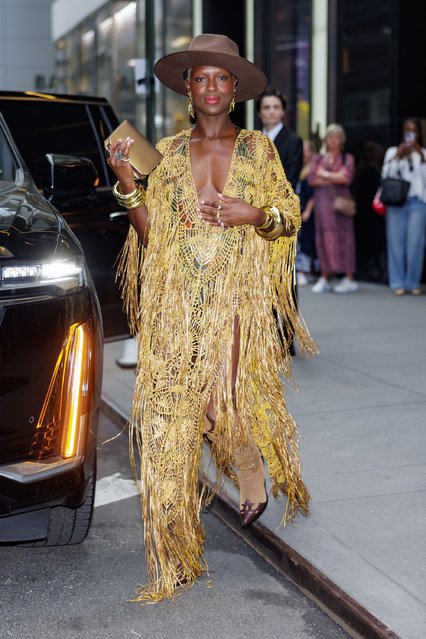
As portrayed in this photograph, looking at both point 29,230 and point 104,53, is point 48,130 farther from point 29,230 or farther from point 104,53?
point 104,53

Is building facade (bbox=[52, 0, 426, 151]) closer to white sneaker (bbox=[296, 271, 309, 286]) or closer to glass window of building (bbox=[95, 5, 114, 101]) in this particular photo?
white sneaker (bbox=[296, 271, 309, 286])

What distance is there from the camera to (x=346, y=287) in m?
12.6

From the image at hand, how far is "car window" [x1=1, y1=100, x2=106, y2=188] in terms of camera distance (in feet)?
21.0

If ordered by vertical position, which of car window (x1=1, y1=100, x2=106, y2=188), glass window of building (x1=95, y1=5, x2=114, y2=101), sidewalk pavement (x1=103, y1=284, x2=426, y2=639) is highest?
glass window of building (x1=95, y1=5, x2=114, y2=101)

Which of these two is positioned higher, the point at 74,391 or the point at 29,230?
the point at 29,230

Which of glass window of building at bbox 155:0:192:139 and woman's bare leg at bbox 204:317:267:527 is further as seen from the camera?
glass window of building at bbox 155:0:192:139

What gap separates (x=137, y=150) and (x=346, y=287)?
29.6ft

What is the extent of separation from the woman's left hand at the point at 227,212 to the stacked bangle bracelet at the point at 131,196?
28 centimetres

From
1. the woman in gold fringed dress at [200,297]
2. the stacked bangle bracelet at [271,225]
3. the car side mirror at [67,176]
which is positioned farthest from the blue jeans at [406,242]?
the stacked bangle bracelet at [271,225]

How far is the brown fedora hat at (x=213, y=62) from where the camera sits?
395 cm

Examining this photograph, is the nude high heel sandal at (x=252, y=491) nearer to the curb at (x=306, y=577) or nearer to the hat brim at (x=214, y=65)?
the curb at (x=306, y=577)

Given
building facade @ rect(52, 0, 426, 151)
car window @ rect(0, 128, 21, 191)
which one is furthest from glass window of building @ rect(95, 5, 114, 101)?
car window @ rect(0, 128, 21, 191)

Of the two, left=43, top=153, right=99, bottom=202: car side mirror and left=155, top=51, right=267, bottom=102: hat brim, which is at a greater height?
left=155, top=51, right=267, bottom=102: hat brim

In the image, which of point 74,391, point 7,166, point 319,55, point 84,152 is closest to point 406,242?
point 319,55
